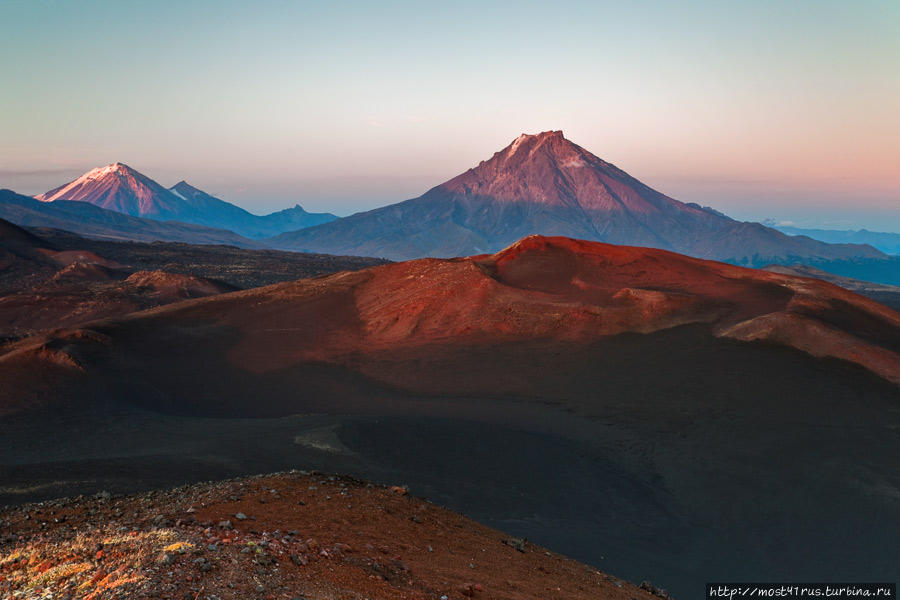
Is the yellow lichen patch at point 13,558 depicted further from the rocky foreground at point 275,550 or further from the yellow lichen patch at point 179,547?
the yellow lichen patch at point 179,547

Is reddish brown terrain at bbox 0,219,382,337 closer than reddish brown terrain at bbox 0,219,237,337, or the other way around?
reddish brown terrain at bbox 0,219,237,337

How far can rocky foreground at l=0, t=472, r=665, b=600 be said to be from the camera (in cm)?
721

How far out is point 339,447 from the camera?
2495 centimetres

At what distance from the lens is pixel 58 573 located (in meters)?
7.46

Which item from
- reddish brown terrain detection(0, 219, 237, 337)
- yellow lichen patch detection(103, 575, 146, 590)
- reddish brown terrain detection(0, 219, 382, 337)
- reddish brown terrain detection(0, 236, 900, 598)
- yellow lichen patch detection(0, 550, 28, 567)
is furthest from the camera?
reddish brown terrain detection(0, 219, 382, 337)

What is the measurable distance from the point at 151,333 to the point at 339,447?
27.9m

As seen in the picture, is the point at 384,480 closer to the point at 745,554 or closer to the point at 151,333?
the point at 745,554

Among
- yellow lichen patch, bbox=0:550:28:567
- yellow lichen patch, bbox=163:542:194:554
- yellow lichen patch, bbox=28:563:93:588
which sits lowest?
yellow lichen patch, bbox=0:550:28:567

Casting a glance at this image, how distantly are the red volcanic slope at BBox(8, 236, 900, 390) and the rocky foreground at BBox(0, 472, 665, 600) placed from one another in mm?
29380

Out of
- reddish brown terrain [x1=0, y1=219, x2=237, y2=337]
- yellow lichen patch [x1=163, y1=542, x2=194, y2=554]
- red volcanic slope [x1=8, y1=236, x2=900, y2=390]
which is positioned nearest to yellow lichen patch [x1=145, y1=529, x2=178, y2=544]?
yellow lichen patch [x1=163, y1=542, x2=194, y2=554]

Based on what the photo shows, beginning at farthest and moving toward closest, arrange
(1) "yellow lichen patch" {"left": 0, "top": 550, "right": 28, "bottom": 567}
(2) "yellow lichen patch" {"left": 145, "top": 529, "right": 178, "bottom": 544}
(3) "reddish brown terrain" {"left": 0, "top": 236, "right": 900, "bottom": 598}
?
(3) "reddish brown terrain" {"left": 0, "top": 236, "right": 900, "bottom": 598} < (1) "yellow lichen patch" {"left": 0, "top": 550, "right": 28, "bottom": 567} < (2) "yellow lichen patch" {"left": 145, "top": 529, "right": 178, "bottom": 544}

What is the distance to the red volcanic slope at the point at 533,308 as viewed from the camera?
1617 inches

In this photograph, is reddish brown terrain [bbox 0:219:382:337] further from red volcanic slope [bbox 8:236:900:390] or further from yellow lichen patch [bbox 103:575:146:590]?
yellow lichen patch [bbox 103:575:146:590]

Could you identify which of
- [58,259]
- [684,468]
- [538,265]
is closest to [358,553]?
[684,468]
